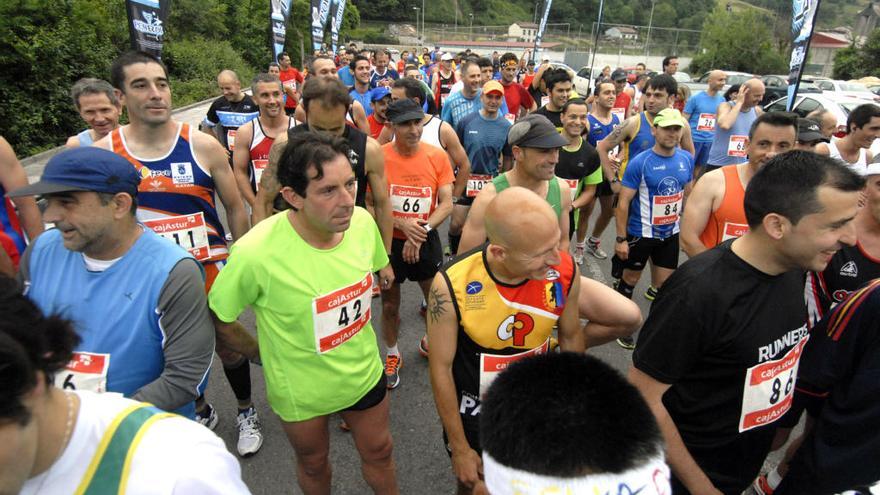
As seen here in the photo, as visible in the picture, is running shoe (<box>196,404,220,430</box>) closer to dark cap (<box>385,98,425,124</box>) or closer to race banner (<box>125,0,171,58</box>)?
dark cap (<box>385,98,425,124</box>)

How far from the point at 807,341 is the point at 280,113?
4.38 m

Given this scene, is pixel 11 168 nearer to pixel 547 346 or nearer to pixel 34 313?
pixel 34 313

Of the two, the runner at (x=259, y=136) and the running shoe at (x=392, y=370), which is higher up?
the runner at (x=259, y=136)

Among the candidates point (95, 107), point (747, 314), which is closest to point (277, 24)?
point (95, 107)

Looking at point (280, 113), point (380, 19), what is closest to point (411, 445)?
point (280, 113)

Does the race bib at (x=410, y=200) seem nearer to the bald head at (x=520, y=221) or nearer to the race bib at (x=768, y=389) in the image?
the bald head at (x=520, y=221)

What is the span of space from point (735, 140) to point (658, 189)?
289cm

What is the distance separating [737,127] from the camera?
6.20 meters

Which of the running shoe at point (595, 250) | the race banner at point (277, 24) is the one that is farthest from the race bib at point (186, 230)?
the race banner at point (277, 24)

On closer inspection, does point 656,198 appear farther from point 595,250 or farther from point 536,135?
point 595,250

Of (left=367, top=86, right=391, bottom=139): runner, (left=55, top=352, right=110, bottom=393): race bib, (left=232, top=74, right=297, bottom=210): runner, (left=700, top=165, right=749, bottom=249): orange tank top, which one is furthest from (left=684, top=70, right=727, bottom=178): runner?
(left=55, top=352, right=110, bottom=393): race bib

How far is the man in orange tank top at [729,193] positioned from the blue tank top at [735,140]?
329cm

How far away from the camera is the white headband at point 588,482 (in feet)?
2.92

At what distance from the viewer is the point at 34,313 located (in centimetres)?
108
